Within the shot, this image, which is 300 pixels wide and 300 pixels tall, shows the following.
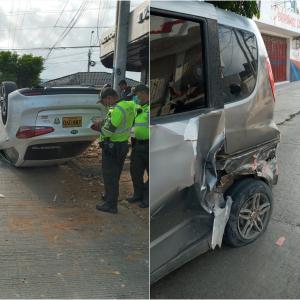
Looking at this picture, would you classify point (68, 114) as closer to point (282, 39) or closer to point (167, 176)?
point (167, 176)

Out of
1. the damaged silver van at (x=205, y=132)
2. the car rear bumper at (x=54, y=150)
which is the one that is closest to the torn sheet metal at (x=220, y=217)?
the damaged silver van at (x=205, y=132)

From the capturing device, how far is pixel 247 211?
10.8ft

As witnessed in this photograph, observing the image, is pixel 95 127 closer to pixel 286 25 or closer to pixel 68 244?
pixel 68 244

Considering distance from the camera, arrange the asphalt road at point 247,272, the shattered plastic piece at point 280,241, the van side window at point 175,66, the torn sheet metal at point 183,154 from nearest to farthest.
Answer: the van side window at point 175,66
the torn sheet metal at point 183,154
the asphalt road at point 247,272
the shattered plastic piece at point 280,241

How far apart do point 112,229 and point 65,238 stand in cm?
41

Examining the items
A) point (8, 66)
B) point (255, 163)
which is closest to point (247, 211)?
point (255, 163)

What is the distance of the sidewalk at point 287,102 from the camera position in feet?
32.6

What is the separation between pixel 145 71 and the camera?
1.92 metres

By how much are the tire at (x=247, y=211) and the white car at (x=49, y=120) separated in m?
1.26

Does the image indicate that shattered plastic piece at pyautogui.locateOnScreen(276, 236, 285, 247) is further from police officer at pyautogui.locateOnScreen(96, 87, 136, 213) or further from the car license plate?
the car license plate

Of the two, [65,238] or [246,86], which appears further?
[246,86]

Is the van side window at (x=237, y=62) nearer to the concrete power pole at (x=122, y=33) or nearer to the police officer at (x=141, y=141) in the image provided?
the police officer at (x=141, y=141)

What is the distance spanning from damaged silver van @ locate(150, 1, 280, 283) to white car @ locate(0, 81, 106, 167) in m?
0.41

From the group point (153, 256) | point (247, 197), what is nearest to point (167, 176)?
point (153, 256)
